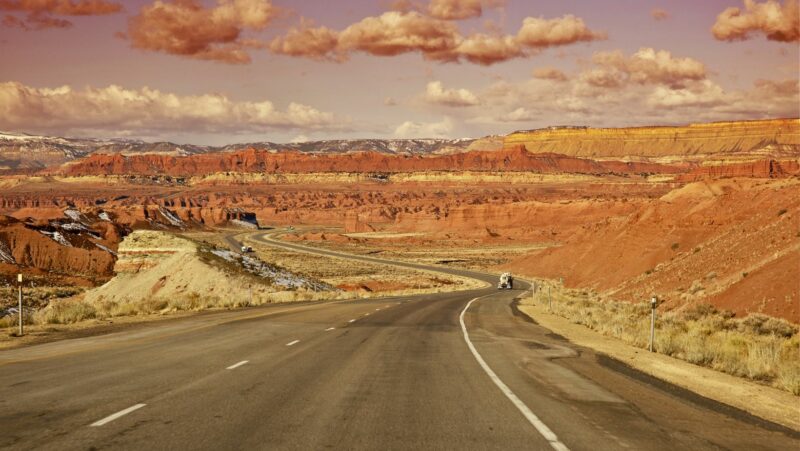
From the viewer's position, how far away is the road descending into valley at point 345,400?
773cm

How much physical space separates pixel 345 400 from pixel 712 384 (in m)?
6.96

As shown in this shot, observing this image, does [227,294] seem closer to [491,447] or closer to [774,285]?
[774,285]

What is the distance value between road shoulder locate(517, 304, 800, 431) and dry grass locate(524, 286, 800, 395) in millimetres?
390

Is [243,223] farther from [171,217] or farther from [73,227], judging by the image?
[73,227]

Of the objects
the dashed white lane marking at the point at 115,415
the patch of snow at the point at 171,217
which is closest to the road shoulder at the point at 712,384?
the dashed white lane marking at the point at 115,415

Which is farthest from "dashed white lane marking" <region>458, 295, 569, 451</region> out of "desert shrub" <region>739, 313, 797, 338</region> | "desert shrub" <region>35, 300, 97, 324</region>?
"desert shrub" <region>35, 300, 97, 324</region>

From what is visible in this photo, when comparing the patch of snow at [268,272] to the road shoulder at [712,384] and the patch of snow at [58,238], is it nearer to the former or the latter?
the patch of snow at [58,238]

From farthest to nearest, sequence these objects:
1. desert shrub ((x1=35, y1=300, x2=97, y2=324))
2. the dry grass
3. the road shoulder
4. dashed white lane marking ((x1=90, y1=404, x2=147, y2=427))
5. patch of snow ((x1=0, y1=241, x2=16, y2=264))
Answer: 1. patch of snow ((x1=0, y1=241, x2=16, y2=264))
2. desert shrub ((x1=35, y1=300, x2=97, y2=324))
3. the dry grass
4. the road shoulder
5. dashed white lane marking ((x1=90, y1=404, x2=147, y2=427))

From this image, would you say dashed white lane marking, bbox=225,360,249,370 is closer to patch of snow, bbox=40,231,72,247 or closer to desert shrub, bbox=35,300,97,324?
desert shrub, bbox=35,300,97,324

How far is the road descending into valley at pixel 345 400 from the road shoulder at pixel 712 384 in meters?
0.44

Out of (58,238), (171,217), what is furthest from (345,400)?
(171,217)

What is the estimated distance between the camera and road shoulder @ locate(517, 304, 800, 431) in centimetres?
1044

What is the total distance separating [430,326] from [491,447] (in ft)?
56.4

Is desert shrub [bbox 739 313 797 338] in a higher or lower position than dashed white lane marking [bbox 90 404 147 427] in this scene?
lower
